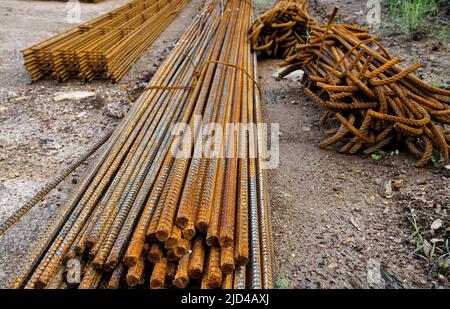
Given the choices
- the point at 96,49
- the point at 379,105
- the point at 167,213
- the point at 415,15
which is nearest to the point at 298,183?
the point at 379,105

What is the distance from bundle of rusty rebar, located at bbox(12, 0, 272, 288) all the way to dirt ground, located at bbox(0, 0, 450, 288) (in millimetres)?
404

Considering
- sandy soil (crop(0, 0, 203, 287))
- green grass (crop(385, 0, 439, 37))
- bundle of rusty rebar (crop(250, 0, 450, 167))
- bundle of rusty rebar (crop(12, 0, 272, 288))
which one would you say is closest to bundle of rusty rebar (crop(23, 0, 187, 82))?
sandy soil (crop(0, 0, 203, 287))

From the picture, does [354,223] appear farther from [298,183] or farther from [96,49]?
[96,49]

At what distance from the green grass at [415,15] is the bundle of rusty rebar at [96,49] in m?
4.15

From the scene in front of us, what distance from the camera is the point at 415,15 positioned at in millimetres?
5570

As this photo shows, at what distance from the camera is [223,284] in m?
1.90

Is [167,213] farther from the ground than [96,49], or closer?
closer

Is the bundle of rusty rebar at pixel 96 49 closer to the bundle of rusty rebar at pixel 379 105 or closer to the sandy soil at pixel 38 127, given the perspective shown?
the sandy soil at pixel 38 127

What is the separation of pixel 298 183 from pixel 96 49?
3521mm

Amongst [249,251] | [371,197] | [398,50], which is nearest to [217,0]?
[398,50]

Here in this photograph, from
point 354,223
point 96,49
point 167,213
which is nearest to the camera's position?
point 167,213

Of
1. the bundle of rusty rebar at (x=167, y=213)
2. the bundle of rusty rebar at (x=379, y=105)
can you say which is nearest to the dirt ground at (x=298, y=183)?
the bundle of rusty rebar at (x=379, y=105)
